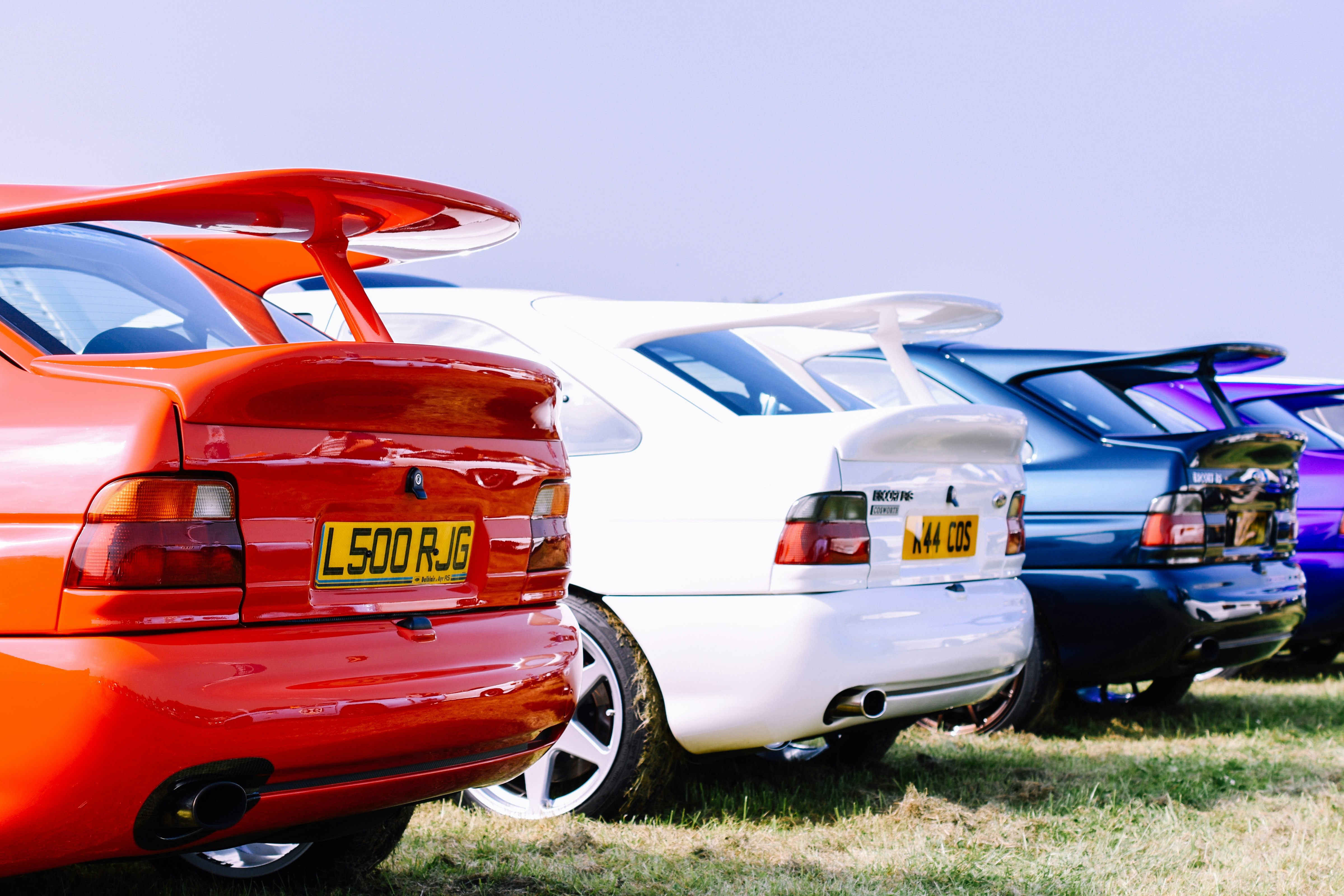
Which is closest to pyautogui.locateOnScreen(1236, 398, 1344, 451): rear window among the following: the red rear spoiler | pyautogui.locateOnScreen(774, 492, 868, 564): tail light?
pyautogui.locateOnScreen(774, 492, 868, 564): tail light

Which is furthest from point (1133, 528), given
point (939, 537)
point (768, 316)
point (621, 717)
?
point (621, 717)

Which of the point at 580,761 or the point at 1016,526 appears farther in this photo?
the point at 1016,526

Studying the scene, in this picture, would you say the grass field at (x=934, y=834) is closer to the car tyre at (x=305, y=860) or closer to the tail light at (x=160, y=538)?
the car tyre at (x=305, y=860)

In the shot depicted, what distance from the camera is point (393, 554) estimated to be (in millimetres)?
2295

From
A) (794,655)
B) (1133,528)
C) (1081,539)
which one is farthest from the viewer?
(1081,539)

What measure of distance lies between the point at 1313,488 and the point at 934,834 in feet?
13.7

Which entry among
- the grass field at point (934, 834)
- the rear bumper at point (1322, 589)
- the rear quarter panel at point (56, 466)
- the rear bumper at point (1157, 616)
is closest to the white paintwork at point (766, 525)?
the grass field at point (934, 834)

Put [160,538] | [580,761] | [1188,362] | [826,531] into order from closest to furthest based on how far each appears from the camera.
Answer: [160,538] < [826,531] < [580,761] < [1188,362]

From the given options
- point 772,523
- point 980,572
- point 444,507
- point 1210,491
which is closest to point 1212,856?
point 980,572

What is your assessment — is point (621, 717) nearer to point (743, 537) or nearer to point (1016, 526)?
point (743, 537)

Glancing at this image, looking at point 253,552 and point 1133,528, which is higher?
point 253,552

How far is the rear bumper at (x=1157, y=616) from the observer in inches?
198

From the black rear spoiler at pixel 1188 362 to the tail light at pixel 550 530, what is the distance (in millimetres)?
3302

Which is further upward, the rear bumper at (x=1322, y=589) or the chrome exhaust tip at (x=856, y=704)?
the chrome exhaust tip at (x=856, y=704)
